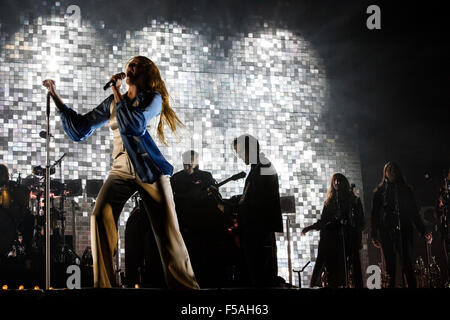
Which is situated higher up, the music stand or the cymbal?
the cymbal

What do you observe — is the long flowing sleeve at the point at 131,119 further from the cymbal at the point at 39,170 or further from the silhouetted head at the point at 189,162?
the cymbal at the point at 39,170

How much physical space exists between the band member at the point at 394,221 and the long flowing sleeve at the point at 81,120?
4.33 m

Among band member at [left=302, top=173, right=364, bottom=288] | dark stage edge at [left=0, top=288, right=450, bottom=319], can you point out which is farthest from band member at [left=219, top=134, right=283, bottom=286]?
dark stage edge at [left=0, top=288, right=450, bottom=319]

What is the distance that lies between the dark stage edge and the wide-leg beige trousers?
2.44 ft

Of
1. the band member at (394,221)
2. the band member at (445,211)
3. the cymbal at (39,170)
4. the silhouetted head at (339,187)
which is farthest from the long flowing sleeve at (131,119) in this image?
the band member at (445,211)

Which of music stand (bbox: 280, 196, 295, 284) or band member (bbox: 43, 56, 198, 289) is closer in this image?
band member (bbox: 43, 56, 198, 289)

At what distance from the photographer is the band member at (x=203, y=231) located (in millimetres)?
6051

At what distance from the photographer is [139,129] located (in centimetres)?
346

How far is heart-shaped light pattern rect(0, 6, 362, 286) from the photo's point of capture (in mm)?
7211

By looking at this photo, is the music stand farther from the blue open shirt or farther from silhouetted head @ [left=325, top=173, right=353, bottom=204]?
the blue open shirt
